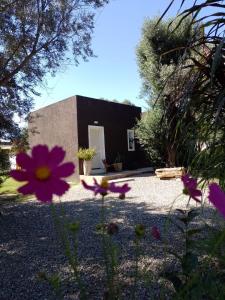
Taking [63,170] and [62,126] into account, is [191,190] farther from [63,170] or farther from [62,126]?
[62,126]

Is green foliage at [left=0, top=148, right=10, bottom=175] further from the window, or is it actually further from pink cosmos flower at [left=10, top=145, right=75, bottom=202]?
the window

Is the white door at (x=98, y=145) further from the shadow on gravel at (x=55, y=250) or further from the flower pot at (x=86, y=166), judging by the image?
the shadow on gravel at (x=55, y=250)

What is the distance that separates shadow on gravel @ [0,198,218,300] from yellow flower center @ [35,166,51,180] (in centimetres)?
102

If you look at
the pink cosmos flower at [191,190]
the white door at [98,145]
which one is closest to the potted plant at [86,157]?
the white door at [98,145]

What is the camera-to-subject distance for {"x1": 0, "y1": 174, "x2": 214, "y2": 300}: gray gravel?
3.21 metres

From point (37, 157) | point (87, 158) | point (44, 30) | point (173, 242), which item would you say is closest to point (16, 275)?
point (173, 242)

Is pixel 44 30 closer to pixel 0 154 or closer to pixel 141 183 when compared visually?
pixel 0 154

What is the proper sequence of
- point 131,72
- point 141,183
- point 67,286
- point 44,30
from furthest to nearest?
1. point 131,72
2. point 141,183
3. point 44,30
4. point 67,286

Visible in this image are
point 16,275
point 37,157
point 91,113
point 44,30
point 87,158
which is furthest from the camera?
point 91,113

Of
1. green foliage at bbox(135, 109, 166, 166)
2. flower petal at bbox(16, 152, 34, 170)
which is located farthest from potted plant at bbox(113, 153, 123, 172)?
flower petal at bbox(16, 152, 34, 170)

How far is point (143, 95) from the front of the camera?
636 inches

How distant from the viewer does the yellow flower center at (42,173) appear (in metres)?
0.61

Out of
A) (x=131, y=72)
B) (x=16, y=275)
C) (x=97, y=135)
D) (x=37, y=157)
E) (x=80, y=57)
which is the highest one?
(x=131, y=72)

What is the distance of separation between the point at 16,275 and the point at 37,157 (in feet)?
11.2
